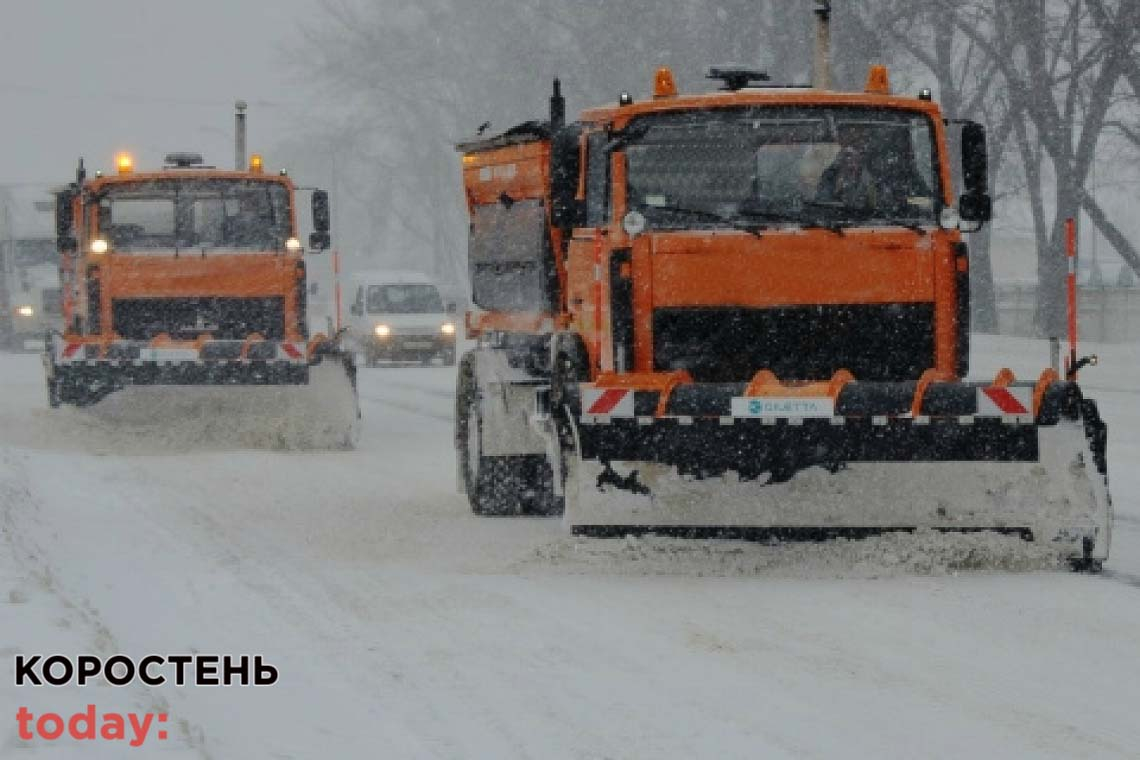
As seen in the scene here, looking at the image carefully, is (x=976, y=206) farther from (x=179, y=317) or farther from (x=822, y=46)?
(x=179, y=317)

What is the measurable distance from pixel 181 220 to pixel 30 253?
2507 centimetres

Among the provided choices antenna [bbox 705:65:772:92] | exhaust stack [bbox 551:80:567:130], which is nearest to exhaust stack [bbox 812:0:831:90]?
exhaust stack [bbox 551:80:567:130]

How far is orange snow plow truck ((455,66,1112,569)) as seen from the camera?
32.8 ft

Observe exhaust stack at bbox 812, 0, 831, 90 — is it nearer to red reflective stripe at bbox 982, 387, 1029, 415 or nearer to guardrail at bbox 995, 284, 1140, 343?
red reflective stripe at bbox 982, 387, 1029, 415

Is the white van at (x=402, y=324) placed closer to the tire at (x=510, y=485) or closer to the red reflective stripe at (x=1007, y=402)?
the tire at (x=510, y=485)

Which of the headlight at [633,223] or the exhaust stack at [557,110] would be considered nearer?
the headlight at [633,223]

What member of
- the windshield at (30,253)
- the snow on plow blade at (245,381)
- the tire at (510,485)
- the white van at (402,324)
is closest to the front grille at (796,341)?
the tire at (510,485)

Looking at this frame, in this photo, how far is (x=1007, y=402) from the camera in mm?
9953

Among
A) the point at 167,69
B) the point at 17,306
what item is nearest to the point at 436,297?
the point at 17,306

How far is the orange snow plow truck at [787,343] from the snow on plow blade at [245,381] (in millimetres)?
7024

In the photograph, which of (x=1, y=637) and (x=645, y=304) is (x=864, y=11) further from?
(x=1, y=637)

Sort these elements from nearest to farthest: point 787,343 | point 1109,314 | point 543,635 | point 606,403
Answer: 1. point 543,635
2. point 606,403
3. point 787,343
4. point 1109,314

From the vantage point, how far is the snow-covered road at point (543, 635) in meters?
6.64

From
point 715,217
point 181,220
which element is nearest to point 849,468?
point 715,217
